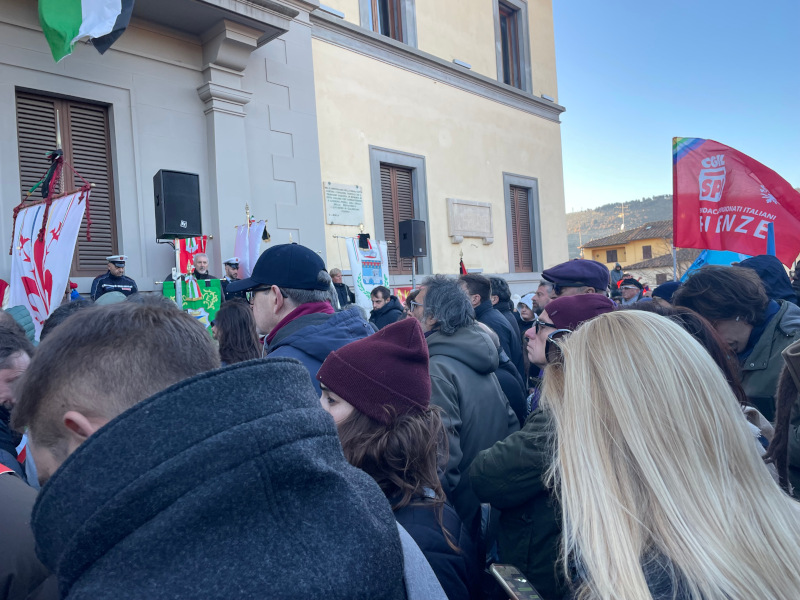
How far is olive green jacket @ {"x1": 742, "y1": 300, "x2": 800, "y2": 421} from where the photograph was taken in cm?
270

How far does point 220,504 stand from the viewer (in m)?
Result: 0.73

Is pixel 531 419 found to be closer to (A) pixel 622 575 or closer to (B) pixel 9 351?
(A) pixel 622 575

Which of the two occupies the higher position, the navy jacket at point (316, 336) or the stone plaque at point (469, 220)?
the stone plaque at point (469, 220)

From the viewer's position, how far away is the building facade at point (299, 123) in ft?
23.9

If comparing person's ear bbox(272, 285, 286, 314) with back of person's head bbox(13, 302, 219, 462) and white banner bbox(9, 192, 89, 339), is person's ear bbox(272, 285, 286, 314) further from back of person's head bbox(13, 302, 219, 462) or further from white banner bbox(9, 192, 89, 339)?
white banner bbox(9, 192, 89, 339)

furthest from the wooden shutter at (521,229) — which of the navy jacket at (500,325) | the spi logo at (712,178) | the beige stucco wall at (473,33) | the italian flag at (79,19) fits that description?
the navy jacket at (500,325)

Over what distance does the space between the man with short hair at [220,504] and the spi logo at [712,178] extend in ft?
16.8

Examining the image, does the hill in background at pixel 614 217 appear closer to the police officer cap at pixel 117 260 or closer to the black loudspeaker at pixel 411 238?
the black loudspeaker at pixel 411 238

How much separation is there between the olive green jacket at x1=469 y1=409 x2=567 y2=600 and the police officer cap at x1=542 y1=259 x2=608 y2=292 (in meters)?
2.06

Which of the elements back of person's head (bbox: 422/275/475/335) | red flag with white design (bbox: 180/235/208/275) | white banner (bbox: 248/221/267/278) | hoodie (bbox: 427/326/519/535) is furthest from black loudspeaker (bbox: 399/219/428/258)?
hoodie (bbox: 427/326/519/535)

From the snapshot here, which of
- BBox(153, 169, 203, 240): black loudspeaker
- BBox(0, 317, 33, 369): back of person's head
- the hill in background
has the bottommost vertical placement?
BBox(0, 317, 33, 369): back of person's head

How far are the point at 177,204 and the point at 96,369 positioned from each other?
6857 millimetres

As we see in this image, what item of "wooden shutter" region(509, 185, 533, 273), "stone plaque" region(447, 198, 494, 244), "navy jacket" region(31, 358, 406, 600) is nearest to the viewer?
"navy jacket" region(31, 358, 406, 600)

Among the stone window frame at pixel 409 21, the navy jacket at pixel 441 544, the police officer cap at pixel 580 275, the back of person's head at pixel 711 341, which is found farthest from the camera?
the stone window frame at pixel 409 21
